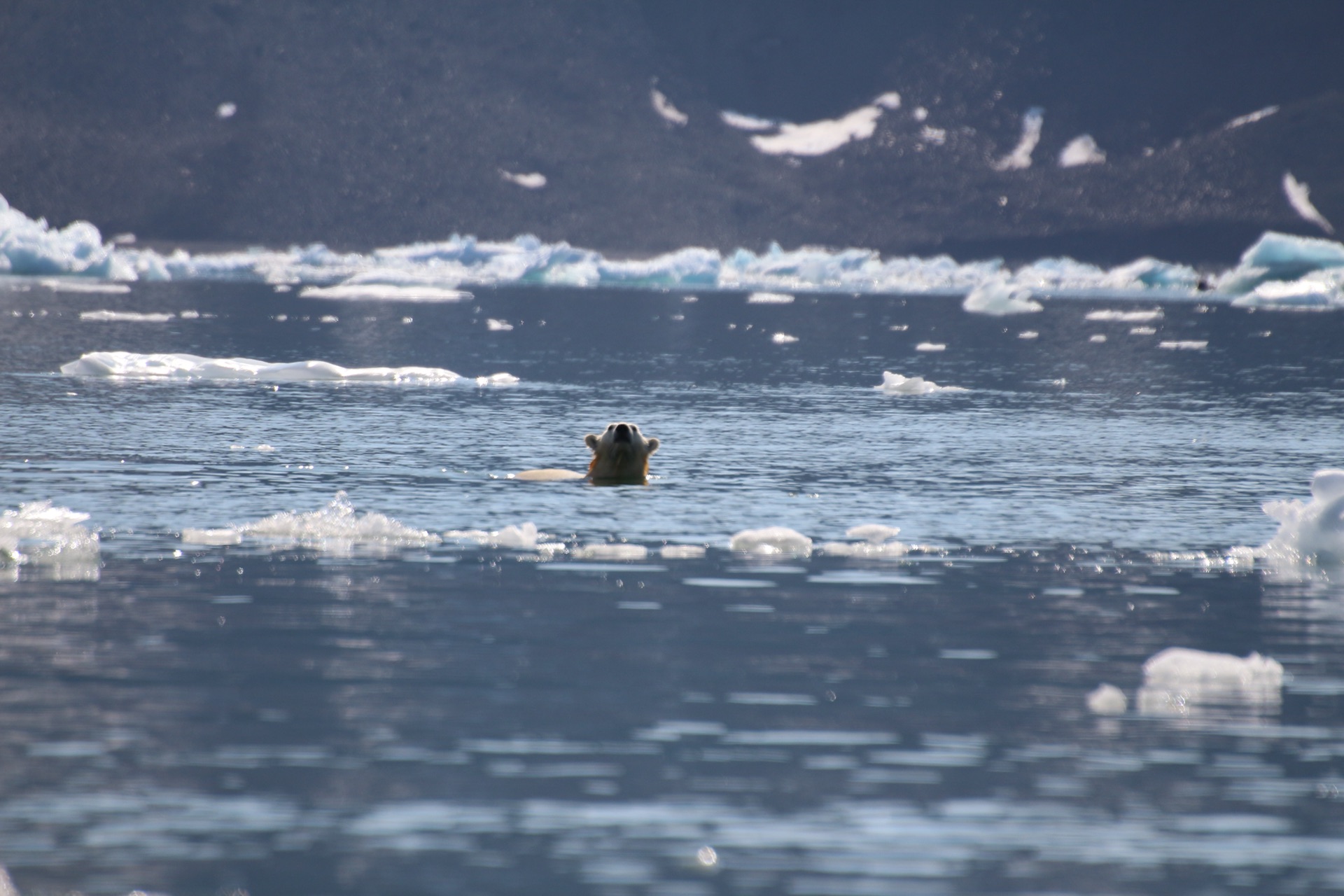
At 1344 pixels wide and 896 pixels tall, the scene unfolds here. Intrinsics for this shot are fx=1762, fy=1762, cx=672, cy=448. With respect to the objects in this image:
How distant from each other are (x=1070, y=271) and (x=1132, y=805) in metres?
121

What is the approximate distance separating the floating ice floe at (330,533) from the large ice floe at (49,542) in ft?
3.39

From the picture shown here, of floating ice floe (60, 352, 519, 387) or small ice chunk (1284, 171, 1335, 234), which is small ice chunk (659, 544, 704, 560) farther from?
small ice chunk (1284, 171, 1335, 234)

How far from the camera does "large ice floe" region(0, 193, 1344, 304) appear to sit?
89438 mm

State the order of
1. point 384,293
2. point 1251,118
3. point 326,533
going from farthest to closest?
1. point 1251,118
2. point 384,293
3. point 326,533

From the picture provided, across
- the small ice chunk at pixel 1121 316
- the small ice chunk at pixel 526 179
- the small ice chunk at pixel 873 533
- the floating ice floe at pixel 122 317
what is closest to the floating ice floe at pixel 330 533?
the small ice chunk at pixel 873 533

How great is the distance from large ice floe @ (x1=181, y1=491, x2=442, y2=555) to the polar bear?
4.35 m

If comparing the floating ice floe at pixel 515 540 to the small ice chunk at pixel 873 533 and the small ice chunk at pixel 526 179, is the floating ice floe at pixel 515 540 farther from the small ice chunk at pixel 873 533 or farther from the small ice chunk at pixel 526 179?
the small ice chunk at pixel 526 179

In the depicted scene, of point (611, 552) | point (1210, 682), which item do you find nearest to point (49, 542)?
point (611, 552)

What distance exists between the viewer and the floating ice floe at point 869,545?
54.7ft

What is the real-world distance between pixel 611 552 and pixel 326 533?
2.84 metres

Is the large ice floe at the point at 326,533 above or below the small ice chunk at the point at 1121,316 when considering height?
below

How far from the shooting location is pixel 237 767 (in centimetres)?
940

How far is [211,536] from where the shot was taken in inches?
661

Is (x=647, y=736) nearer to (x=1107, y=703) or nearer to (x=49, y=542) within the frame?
(x=1107, y=703)
